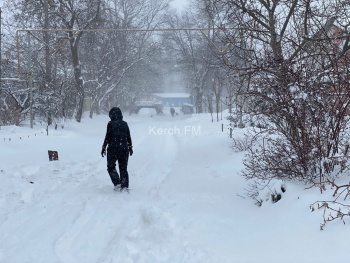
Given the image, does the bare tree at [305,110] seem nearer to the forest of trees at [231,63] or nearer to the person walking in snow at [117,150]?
the forest of trees at [231,63]

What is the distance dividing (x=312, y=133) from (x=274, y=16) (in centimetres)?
408

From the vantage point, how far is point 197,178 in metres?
8.57

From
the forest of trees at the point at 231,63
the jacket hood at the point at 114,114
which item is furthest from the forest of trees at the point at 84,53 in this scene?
the jacket hood at the point at 114,114

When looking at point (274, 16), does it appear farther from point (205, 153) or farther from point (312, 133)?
point (205, 153)

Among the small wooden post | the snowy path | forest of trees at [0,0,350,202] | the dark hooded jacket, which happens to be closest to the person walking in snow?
the dark hooded jacket

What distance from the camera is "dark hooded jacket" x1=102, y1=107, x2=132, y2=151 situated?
742cm

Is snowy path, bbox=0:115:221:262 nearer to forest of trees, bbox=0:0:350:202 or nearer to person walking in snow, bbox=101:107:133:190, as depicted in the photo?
person walking in snow, bbox=101:107:133:190

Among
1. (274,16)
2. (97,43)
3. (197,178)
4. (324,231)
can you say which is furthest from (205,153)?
(97,43)

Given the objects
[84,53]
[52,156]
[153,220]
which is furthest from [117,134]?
[84,53]

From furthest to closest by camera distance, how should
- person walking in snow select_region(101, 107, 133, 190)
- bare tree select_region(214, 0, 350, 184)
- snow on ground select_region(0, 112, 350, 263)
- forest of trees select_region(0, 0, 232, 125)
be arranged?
forest of trees select_region(0, 0, 232, 125), person walking in snow select_region(101, 107, 133, 190), bare tree select_region(214, 0, 350, 184), snow on ground select_region(0, 112, 350, 263)

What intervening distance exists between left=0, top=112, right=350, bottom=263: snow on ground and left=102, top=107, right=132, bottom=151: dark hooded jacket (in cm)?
88

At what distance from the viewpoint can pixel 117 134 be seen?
7.45 m

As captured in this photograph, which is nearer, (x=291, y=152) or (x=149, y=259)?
(x=149, y=259)

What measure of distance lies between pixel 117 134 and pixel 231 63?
333 centimetres
